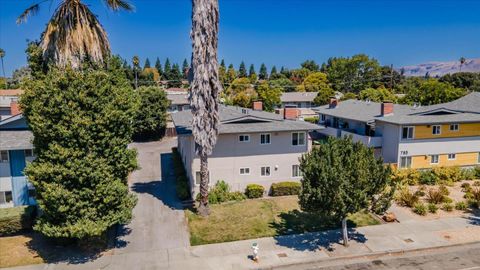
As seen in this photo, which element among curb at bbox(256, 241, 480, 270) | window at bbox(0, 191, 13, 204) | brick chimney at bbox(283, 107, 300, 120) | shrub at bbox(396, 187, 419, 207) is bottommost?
curb at bbox(256, 241, 480, 270)

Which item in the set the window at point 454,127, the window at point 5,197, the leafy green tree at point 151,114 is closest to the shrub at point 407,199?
the window at point 454,127

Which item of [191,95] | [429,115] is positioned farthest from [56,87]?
[429,115]

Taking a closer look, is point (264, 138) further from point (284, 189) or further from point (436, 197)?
point (436, 197)

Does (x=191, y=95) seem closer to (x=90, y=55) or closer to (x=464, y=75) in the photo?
(x=90, y=55)

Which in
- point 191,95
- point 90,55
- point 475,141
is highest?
point 90,55

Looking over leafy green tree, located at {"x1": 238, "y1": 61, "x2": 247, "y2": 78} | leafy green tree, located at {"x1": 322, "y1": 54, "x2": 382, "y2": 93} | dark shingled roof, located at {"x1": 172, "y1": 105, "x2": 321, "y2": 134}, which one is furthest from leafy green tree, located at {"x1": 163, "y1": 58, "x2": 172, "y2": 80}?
dark shingled roof, located at {"x1": 172, "y1": 105, "x2": 321, "y2": 134}

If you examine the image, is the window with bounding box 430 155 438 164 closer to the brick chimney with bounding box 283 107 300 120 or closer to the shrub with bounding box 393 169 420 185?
the shrub with bounding box 393 169 420 185

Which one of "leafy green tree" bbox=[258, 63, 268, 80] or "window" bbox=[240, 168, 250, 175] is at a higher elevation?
"leafy green tree" bbox=[258, 63, 268, 80]
